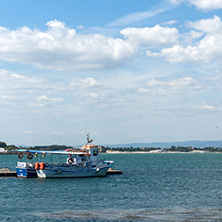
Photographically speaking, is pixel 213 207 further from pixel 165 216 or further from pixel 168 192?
pixel 168 192

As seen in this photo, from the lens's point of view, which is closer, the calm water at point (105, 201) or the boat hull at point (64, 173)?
the calm water at point (105, 201)

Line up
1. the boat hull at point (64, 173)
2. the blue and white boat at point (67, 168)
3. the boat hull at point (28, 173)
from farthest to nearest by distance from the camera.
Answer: the boat hull at point (28, 173), the blue and white boat at point (67, 168), the boat hull at point (64, 173)

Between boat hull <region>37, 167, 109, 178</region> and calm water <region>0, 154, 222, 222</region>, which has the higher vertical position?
boat hull <region>37, 167, 109, 178</region>

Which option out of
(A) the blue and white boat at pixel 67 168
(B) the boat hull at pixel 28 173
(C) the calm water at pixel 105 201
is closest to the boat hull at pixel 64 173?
(A) the blue and white boat at pixel 67 168

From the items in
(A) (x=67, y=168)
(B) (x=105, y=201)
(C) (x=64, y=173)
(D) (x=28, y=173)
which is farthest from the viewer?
(A) (x=67, y=168)

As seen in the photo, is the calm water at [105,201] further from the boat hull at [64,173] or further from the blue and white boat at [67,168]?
the blue and white boat at [67,168]

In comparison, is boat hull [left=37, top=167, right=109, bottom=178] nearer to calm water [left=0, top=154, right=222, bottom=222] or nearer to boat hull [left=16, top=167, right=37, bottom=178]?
boat hull [left=16, top=167, right=37, bottom=178]

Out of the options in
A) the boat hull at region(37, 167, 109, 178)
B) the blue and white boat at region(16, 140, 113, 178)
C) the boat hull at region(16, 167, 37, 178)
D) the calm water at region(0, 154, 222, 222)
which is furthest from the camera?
the boat hull at region(16, 167, 37, 178)

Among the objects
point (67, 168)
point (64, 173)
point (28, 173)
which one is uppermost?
point (67, 168)

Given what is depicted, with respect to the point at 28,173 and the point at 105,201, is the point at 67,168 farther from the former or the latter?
the point at 105,201

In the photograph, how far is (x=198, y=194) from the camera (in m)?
58.6

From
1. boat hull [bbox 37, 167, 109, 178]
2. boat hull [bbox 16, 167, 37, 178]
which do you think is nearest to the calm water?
boat hull [bbox 37, 167, 109, 178]

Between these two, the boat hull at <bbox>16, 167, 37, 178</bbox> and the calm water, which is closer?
the calm water

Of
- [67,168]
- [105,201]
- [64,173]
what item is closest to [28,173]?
[64,173]
